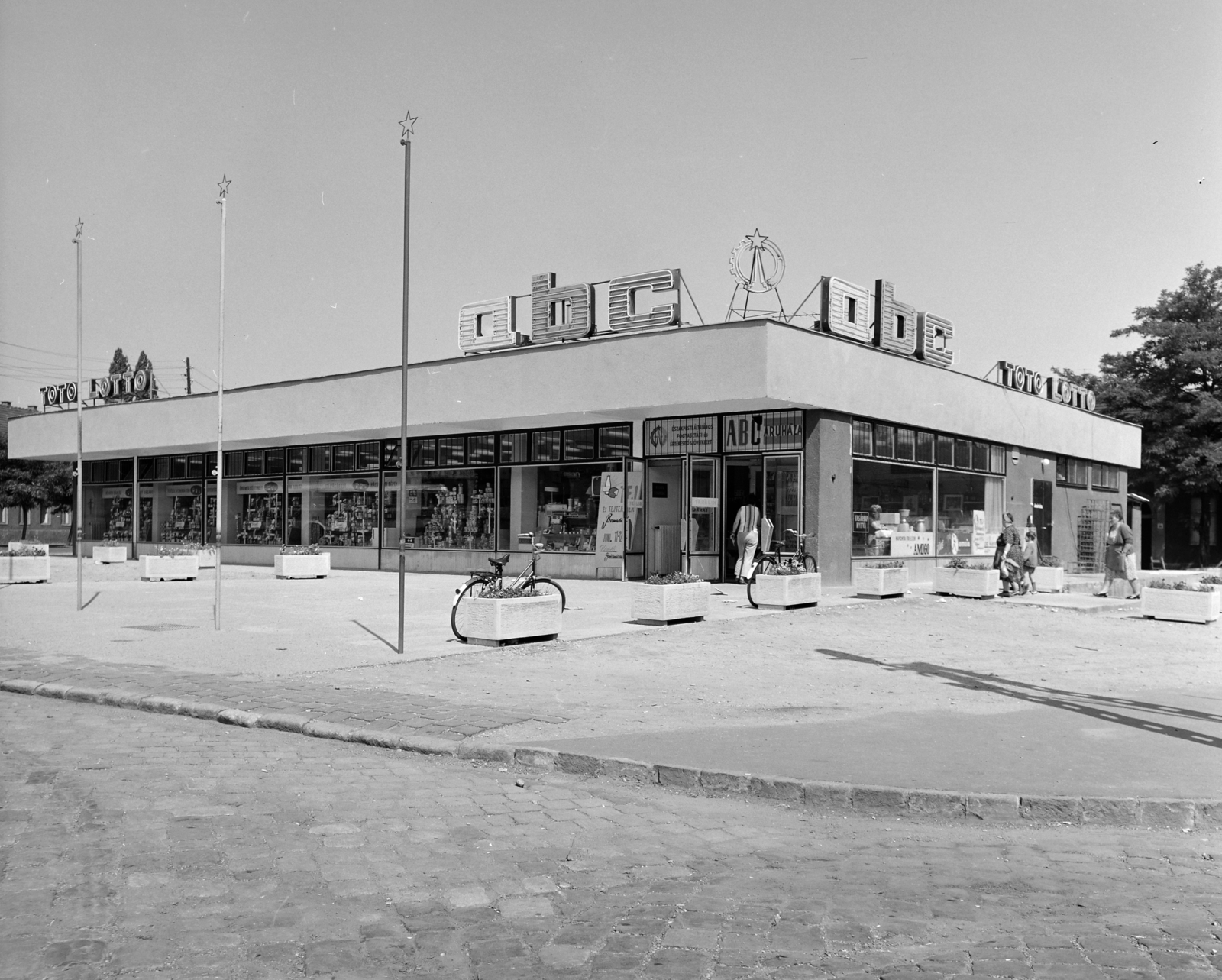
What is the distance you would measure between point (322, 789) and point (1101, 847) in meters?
4.55

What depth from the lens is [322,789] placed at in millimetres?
6746

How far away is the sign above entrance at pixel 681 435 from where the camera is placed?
2584cm

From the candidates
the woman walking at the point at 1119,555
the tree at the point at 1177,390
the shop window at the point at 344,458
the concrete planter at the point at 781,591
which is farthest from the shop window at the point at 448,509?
the tree at the point at 1177,390

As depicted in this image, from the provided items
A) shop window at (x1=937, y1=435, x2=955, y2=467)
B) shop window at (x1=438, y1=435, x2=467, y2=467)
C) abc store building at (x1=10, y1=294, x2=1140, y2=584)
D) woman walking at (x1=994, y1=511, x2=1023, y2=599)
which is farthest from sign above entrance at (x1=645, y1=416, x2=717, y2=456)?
shop window at (x1=937, y1=435, x2=955, y2=467)

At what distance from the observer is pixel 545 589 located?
14.2 m

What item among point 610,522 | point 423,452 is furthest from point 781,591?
point 423,452

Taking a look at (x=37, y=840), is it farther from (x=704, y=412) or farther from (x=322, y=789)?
(x=704, y=412)

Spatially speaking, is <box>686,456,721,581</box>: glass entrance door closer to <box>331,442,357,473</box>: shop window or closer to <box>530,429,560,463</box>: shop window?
<box>530,429,560,463</box>: shop window

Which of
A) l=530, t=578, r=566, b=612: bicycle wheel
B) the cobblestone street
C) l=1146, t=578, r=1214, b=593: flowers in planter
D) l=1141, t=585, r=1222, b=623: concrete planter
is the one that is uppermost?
l=530, t=578, r=566, b=612: bicycle wheel

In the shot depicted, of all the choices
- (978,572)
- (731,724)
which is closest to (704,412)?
(978,572)

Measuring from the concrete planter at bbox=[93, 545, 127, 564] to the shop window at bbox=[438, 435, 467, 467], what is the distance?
1376 cm

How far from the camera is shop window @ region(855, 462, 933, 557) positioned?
25500mm

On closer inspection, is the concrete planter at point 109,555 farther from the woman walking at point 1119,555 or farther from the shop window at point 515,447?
the woman walking at point 1119,555

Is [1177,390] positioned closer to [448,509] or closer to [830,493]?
[830,493]
